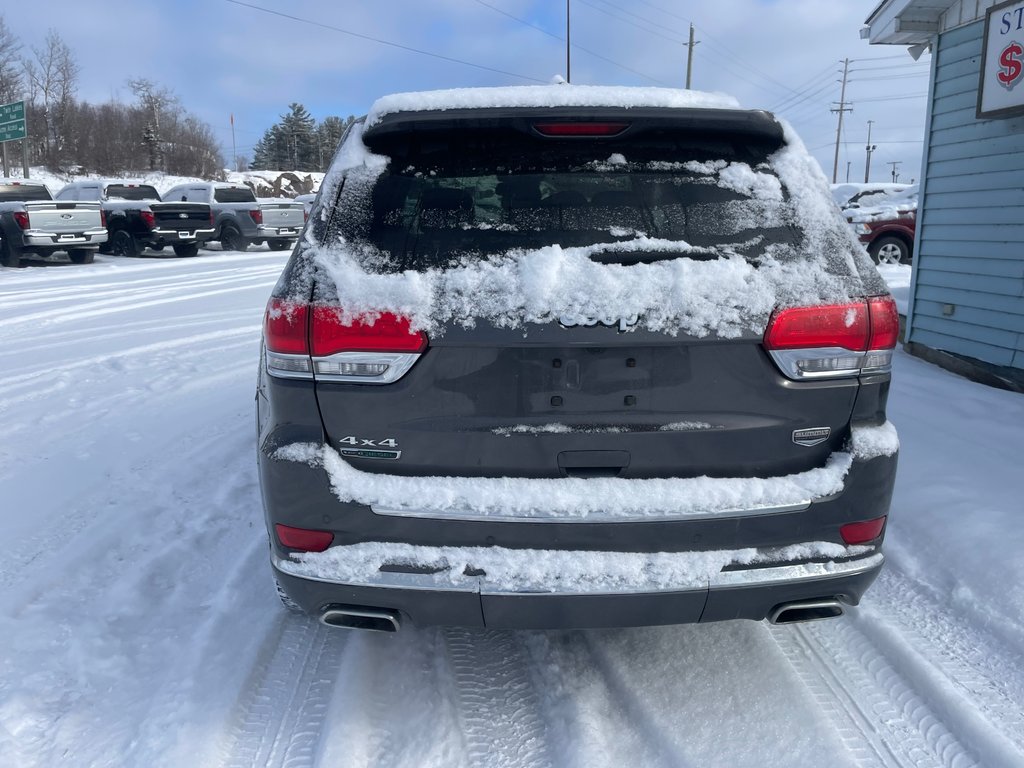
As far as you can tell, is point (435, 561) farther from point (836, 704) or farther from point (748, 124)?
point (748, 124)

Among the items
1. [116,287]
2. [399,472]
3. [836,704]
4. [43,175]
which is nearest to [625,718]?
[836,704]

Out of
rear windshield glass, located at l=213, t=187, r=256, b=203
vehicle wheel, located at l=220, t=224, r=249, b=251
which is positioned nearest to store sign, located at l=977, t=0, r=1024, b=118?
vehicle wheel, located at l=220, t=224, r=249, b=251

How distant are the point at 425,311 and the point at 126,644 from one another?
180 centimetres

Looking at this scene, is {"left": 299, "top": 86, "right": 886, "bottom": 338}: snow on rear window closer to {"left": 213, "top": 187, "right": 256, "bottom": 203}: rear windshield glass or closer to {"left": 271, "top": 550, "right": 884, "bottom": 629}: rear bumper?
{"left": 271, "top": 550, "right": 884, "bottom": 629}: rear bumper

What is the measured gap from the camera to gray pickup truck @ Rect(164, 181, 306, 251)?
21.5 m

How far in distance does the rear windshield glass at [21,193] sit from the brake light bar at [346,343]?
19596 millimetres

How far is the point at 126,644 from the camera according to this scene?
9.37 ft

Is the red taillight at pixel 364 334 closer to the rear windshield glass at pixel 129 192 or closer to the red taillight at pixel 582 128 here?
the red taillight at pixel 582 128

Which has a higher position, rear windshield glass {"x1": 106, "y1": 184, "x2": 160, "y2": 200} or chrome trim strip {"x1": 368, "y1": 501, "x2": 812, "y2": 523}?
rear windshield glass {"x1": 106, "y1": 184, "x2": 160, "y2": 200}

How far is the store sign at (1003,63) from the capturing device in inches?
244

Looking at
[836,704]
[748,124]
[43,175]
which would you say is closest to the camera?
[748,124]

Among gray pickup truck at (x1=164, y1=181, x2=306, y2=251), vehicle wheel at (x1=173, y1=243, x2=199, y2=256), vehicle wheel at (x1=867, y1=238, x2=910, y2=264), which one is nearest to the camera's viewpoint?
vehicle wheel at (x1=867, y1=238, x2=910, y2=264)

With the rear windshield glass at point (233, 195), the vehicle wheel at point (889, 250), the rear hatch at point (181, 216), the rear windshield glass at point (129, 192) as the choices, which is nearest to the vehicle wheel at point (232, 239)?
the rear windshield glass at point (233, 195)

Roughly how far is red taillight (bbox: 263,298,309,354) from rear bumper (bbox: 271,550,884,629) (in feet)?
2.09
